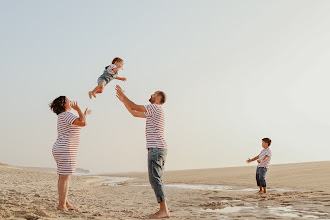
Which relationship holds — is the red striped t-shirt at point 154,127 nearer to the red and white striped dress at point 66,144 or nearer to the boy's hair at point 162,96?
the boy's hair at point 162,96

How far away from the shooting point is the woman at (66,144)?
5.96 metres

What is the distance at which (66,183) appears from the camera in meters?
6.09

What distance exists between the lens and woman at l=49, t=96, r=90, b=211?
596cm

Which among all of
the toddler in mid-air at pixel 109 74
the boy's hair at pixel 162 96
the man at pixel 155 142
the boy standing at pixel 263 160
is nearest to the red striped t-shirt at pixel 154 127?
the man at pixel 155 142

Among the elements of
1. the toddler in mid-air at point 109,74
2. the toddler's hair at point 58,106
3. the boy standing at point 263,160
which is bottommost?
the boy standing at point 263,160

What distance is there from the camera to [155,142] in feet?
19.1

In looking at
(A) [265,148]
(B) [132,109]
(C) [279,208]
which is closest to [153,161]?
(B) [132,109]

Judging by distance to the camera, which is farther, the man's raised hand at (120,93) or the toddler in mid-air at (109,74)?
the toddler in mid-air at (109,74)

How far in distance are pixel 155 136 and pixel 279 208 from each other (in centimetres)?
347

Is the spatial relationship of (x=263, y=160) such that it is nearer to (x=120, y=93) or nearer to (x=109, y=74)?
(x=109, y=74)

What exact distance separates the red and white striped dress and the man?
0.99 metres

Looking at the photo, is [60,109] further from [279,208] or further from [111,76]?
[279,208]

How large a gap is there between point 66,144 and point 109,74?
6.69 ft

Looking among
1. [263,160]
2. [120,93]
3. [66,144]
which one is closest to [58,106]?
[66,144]
